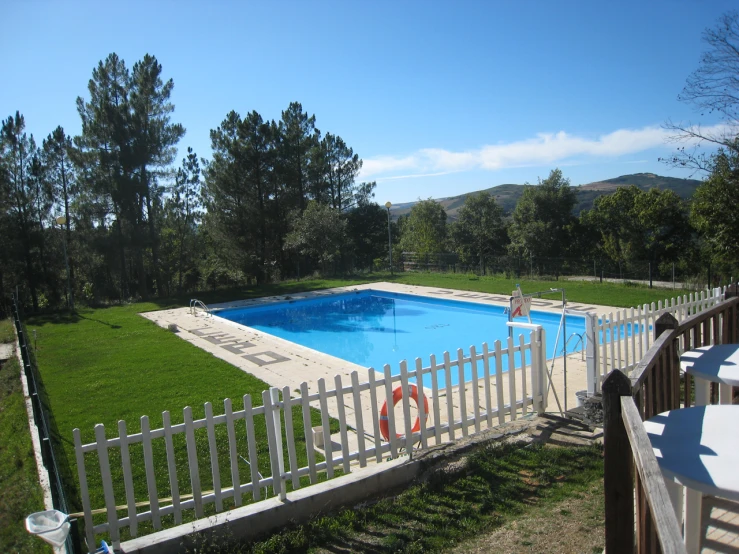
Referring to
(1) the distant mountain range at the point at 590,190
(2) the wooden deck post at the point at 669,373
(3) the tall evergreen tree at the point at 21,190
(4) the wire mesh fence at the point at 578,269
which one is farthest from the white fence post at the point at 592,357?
(3) the tall evergreen tree at the point at 21,190

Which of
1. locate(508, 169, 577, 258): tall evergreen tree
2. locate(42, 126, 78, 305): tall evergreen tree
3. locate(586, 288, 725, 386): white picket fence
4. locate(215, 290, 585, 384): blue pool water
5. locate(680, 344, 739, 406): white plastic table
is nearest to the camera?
locate(680, 344, 739, 406): white plastic table

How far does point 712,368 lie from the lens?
318 cm

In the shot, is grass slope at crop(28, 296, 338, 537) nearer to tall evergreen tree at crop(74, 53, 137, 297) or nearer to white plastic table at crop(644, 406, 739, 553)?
white plastic table at crop(644, 406, 739, 553)

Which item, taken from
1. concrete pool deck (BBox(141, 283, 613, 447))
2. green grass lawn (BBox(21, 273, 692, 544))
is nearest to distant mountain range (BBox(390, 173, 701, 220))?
concrete pool deck (BBox(141, 283, 613, 447))

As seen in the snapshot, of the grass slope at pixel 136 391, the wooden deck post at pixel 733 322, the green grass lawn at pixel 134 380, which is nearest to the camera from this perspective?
the wooden deck post at pixel 733 322

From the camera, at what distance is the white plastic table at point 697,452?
1895 millimetres

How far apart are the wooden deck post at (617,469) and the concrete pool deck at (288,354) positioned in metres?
2.60

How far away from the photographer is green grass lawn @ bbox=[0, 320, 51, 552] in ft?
12.3

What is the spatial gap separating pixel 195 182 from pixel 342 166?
8893mm

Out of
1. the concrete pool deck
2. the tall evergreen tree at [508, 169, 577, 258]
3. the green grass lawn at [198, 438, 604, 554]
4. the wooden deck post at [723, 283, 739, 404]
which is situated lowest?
the concrete pool deck

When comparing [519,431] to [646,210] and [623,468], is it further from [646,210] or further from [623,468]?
[646,210]

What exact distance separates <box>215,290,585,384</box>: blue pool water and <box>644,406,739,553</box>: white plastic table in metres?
7.95

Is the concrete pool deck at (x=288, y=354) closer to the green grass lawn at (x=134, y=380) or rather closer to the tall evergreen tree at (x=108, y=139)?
the green grass lawn at (x=134, y=380)

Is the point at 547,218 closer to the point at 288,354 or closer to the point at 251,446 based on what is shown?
the point at 288,354
